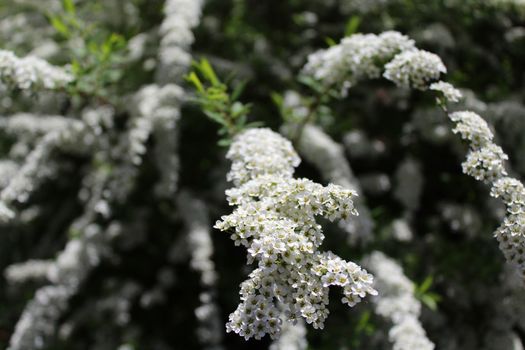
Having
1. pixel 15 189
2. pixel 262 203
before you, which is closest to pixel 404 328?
pixel 262 203

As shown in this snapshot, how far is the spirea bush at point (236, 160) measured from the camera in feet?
9.24

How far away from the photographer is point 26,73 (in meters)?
2.65

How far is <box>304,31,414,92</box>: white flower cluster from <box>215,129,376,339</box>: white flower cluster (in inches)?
37.8

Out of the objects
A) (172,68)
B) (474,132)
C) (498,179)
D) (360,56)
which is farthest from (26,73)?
(498,179)

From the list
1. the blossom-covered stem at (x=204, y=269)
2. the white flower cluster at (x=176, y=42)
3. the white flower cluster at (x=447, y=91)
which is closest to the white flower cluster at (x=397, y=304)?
the blossom-covered stem at (x=204, y=269)

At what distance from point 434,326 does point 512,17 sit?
2225 millimetres

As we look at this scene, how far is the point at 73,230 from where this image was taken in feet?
11.3

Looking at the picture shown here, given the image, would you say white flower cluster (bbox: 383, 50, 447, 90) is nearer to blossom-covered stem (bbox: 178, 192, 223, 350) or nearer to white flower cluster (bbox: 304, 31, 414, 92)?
white flower cluster (bbox: 304, 31, 414, 92)

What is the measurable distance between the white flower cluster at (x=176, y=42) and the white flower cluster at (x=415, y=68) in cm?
130

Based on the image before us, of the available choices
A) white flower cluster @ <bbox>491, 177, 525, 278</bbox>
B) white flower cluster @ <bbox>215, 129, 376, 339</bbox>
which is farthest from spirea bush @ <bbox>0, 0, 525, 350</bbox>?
white flower cluster @ <bbox>215, 129, 376, 339</bbox>

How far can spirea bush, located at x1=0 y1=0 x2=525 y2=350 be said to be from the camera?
2816 millimetres

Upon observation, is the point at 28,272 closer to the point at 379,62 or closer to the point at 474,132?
the point at 379,62

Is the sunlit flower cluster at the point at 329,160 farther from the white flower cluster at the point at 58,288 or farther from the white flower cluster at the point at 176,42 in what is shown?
the white flower cluster at the point at 58,288

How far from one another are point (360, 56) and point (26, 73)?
5.08 ft
